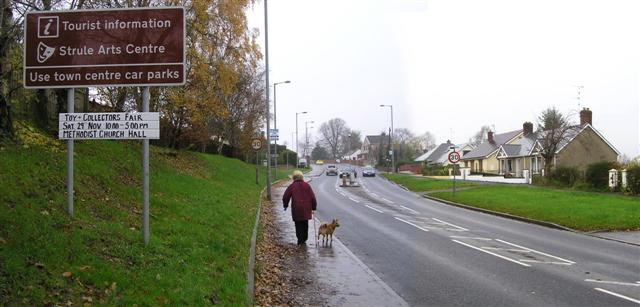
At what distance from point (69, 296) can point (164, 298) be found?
0.94 m

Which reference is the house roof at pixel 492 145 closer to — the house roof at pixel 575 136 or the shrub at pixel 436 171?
the shrub at pixel 436 171

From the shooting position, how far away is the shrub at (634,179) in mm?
25000

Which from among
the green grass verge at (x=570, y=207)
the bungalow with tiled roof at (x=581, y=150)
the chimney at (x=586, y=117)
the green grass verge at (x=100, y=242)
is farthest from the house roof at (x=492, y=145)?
the green grass verge at (x=100, y=242)

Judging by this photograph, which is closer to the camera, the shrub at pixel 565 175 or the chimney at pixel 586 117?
the shrub at pixel 565 175

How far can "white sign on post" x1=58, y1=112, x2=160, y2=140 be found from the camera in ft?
25.2

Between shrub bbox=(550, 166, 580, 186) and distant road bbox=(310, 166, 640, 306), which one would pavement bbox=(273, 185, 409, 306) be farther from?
shrub bbox=(550, 166, 580, 186)

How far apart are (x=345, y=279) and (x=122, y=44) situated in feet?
16.6

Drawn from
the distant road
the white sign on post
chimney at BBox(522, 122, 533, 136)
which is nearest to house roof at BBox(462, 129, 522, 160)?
chimney at BBox(522, 122, 533, 136)

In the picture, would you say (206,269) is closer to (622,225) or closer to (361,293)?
(361,293)

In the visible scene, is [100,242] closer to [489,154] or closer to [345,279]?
[345,279]

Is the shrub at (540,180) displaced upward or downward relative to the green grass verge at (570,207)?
upward

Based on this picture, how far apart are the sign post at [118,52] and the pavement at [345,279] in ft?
10.4

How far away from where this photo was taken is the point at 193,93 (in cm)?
2269

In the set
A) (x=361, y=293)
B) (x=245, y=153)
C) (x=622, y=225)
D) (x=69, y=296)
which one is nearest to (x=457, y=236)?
(x=622, y=225)
